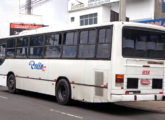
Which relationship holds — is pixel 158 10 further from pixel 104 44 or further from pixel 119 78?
pixel 119 78

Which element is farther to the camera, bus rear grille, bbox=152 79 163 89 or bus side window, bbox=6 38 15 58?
bus side window, bbox=6 38 15 58

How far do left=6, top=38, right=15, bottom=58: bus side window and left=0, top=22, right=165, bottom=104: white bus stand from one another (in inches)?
126

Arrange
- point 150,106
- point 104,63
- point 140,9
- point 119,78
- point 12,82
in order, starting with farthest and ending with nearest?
1. point 140,9
2. point 12,82
3. point 150,106
4. point 104,63
5. point 119,78

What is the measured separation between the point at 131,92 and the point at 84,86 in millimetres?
1859

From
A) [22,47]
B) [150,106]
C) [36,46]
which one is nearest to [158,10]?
[22,47]

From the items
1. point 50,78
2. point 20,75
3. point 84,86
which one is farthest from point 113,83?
point 20,75

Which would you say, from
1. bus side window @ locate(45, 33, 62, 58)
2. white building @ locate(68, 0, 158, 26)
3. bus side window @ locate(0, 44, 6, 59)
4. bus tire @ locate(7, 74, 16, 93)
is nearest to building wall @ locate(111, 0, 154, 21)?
white building @ locate(68, 0, 158, 26)

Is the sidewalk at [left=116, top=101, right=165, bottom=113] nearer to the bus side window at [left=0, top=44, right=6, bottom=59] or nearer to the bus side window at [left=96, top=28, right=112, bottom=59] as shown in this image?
the bus side window at [left=96, top=28, right=112, bottom=59]

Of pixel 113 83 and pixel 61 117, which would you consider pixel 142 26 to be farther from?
pixel 61 117

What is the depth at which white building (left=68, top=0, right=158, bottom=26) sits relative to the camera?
32759mm

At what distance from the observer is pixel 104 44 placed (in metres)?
11.3

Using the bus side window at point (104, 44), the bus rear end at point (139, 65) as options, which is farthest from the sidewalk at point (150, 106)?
the bus side window at point (104, 44)

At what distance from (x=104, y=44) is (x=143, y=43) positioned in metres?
1.38

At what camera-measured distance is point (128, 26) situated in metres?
11.1
